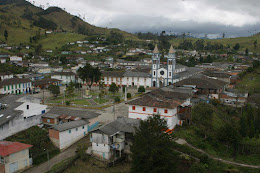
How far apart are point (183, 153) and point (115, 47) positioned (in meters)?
80.5

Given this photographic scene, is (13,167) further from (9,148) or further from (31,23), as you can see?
(31,23)

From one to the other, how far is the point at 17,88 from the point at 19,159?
27417 millimetres

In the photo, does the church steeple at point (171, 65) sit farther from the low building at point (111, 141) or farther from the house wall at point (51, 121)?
the low building at point (111, 141)

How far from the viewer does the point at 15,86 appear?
41.7 meters

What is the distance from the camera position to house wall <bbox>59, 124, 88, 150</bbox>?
2126cm

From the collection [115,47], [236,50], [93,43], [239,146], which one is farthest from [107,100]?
[236,50]

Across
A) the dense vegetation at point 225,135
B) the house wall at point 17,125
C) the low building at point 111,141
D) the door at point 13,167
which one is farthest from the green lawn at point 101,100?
the door at point 13,167

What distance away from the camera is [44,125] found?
2573 cm

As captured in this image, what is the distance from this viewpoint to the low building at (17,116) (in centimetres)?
2195

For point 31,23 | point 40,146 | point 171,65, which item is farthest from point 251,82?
point 31,23

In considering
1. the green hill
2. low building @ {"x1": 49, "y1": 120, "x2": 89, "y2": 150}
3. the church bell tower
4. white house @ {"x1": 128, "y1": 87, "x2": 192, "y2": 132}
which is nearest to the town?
low building @ {"x1": 49, "y1": 120, "x2": 89, "y2": 150}

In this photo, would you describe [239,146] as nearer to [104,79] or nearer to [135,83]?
[135,83]

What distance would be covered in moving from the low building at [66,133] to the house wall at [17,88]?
23399mm

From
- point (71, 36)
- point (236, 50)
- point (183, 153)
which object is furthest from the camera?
point (71, 36)
